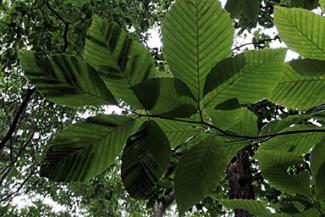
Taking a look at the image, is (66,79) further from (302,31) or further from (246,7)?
(246,7)

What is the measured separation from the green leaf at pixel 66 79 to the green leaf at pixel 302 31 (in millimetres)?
275

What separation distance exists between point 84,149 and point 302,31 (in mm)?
349

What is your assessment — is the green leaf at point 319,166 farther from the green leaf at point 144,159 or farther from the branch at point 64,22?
the branch at point 64,22

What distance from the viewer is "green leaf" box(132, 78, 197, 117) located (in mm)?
525

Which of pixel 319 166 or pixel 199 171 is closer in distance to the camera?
pixel 199 171

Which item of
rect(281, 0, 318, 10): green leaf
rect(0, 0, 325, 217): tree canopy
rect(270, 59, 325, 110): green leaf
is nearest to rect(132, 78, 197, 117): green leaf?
rect(0, 0, 325, 217): tree canopy

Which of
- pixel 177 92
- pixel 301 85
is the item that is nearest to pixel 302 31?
pixel 301 85

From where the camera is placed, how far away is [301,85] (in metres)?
0.65

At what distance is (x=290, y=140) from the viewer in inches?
30.1

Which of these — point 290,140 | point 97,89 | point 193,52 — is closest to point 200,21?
point 193,52

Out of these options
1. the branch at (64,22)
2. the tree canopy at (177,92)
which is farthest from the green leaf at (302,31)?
→ the branch at (64,22)

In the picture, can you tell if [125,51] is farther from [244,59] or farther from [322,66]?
[322,66]

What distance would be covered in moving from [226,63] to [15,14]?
19.2 feet

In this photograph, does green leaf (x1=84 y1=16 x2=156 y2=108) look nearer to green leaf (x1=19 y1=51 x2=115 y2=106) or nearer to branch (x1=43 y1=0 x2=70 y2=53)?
green leaf (x1=19 y1=51 x2=115 y2=106)
